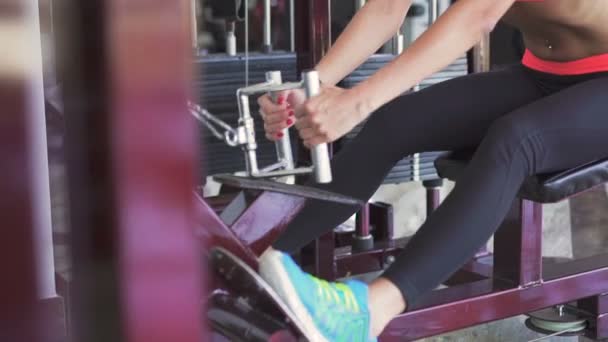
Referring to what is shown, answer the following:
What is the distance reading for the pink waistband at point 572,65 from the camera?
139 centimetres

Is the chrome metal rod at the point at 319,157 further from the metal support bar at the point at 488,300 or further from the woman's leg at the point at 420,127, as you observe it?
the metal support bar at the point at 488,300

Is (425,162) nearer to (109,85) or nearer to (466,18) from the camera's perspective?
(466,18)

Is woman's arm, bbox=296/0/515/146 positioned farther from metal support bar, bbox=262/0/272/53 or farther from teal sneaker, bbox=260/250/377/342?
metal support bar, bbox=262/0/272/53

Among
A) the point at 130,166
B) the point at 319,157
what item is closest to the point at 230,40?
the point at 319,157

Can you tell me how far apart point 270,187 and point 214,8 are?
2.76 feet

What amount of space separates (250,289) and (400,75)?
36 centimetres

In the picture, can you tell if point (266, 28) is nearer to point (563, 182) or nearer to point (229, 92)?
point (229, 92)

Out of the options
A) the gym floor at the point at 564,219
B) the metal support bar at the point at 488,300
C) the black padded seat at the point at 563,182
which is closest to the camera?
the black padded seat at the point at 563,182

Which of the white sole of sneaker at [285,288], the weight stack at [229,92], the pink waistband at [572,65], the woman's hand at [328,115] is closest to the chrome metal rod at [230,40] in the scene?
the weight stack at [229,92]

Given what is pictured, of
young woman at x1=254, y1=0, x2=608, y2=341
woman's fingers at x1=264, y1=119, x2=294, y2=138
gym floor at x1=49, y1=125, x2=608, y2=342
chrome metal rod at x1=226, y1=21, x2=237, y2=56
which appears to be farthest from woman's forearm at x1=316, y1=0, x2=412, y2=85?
gym floor at x1=49, y1=125, x2=608, y2=342

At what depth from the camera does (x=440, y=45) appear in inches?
45.9

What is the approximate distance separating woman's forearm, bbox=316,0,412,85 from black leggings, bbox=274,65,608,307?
0.10m

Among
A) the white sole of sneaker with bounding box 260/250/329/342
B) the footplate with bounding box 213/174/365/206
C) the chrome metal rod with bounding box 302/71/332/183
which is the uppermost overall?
the chrome metal rod with bounding box 302/71/332/183

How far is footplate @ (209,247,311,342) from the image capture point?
105cm
